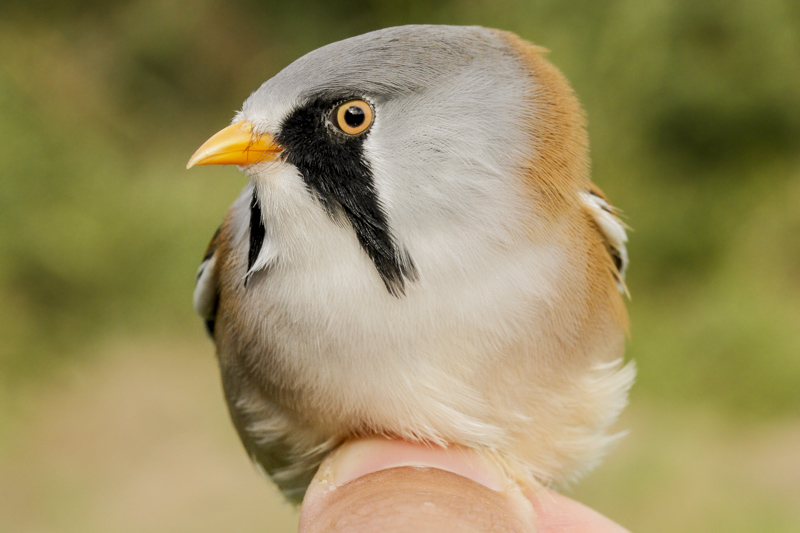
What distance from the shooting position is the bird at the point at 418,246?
1076 mm

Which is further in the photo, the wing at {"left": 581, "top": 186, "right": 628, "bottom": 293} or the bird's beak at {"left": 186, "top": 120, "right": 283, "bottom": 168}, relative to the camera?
the wing at {"left": 581, "top": 186, "right": 628, "bottom": 293}

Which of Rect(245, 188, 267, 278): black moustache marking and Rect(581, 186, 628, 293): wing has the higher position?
Rect(245, 188, 267, 278): black moustache marking

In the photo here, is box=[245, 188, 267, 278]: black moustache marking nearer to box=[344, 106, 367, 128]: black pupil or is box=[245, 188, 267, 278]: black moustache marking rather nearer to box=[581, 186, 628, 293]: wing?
box=[344, 106, 367, 128]: black pupil

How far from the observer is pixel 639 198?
151 inches

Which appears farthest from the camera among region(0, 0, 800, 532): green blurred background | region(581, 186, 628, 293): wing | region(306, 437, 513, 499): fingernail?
region(0, 0, 800, 532): green blurred background

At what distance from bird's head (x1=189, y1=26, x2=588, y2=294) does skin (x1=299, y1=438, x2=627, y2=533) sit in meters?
0.30

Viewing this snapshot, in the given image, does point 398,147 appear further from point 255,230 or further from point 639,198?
point 639,198

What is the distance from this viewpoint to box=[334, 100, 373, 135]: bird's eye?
3.50ft

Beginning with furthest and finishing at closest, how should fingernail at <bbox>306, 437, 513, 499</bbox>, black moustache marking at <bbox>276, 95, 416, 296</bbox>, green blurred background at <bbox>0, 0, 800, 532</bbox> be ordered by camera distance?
green blurred background at <bbox>0, 0, 800, 532</bbox>
fingernail at <bbox>306, 437, 513, 499</bbox>
black moustache marking at <bbox>276, 95, 416, 296</bbox>

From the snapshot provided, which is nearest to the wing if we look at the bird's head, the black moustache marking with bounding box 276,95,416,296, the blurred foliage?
the bird's head

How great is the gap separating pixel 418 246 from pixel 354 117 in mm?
213

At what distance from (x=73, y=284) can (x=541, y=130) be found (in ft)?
10.3

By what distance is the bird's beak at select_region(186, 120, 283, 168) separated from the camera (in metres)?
1.08

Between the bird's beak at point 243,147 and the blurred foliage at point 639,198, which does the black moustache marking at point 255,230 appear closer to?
the bird's beak at point 243,147
